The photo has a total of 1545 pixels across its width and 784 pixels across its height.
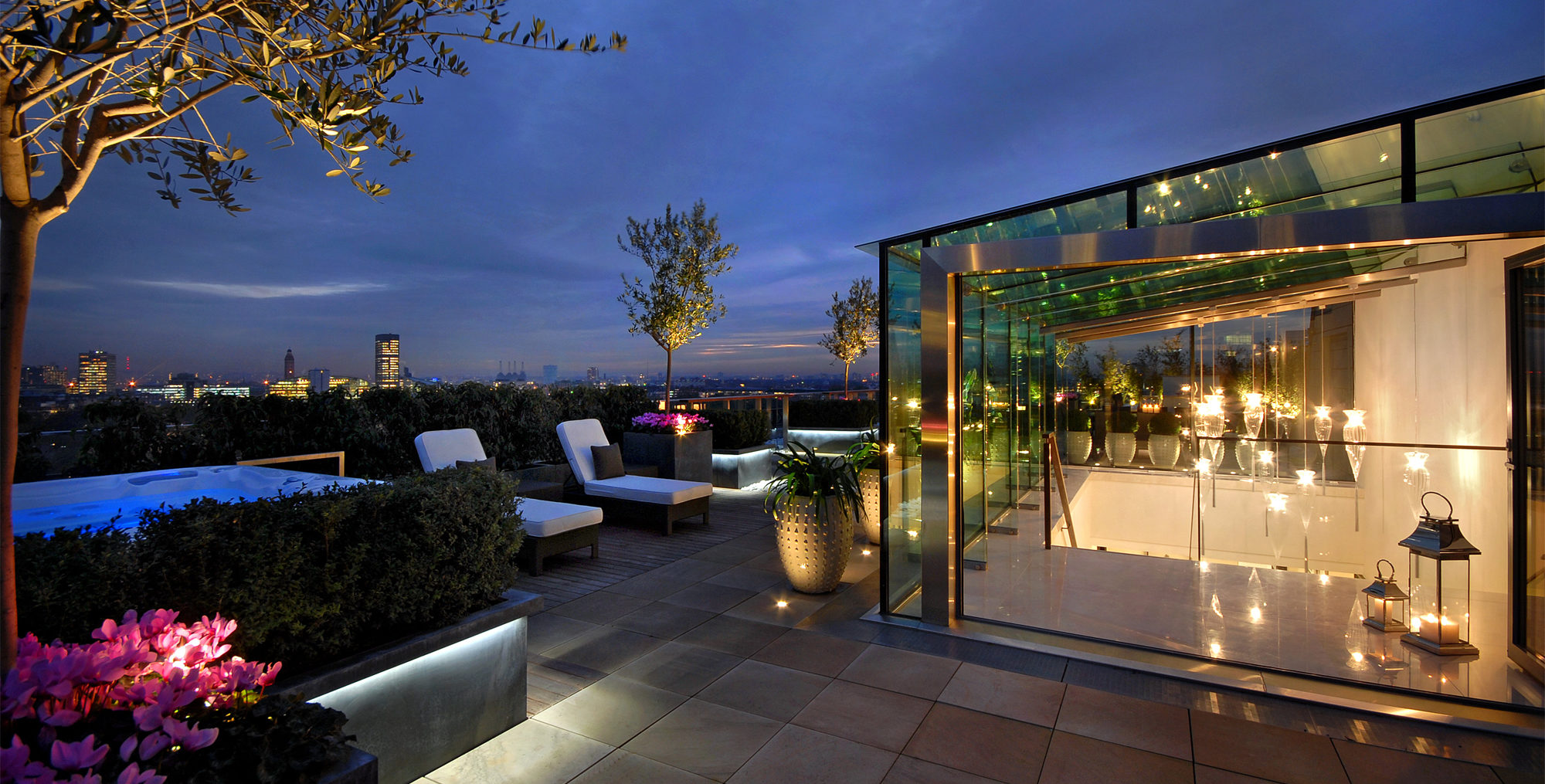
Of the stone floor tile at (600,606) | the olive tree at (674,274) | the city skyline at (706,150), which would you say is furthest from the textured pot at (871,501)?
the olive tree at (674,274)

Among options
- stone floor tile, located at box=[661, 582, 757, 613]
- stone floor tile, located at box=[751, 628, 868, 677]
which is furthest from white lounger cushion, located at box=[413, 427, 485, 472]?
stone floor tile, located at box=[751, 628, 868, 677]

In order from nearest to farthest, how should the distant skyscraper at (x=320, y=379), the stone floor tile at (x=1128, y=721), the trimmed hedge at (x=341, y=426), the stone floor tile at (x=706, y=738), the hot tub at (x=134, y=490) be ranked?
1. the stone floor tile at (x=706, y=738)
2. the stone floor tile at (x=1128, y=721)
3. the hot tub at (x=134, y=490)
4. the trimmed hedge at (x=341, y=426)
5. the distant skyscraper at (x=320, y=379)

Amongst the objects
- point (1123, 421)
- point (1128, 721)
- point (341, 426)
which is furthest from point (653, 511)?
point (1123, 421)

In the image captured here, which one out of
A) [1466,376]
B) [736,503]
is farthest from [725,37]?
[1466,376]

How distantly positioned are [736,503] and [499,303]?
941 cm

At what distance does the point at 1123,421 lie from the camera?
6.65 metres

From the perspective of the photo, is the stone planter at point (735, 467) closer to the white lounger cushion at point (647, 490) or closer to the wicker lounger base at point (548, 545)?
the white lounger cushion at point (647, 490)

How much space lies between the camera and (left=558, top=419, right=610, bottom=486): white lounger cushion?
689 centimetres

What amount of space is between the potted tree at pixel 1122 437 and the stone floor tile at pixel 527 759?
5.91 meters

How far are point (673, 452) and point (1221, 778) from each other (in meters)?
6.44

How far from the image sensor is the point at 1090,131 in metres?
8.39

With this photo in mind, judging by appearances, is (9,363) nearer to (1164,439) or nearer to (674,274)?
(1164,439)

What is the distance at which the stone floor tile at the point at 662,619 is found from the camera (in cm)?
386

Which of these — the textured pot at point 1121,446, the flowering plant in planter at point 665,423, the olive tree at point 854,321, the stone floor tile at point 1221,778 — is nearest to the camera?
the stone floor tile at point 1221,778
